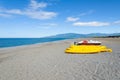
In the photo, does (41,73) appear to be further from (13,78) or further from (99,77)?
(99,77)

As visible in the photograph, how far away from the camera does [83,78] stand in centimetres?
753

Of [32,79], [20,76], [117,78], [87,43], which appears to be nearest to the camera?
[117,78]

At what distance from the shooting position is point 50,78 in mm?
7820

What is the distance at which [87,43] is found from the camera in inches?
956

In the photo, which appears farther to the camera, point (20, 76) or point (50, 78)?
point (20, 76)

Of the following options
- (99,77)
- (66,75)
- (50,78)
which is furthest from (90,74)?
(50,78)

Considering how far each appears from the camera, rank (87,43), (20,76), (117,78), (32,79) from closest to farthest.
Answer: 1. (117,78)
2. (32,79)
3. (20,76)
4. (87,43)

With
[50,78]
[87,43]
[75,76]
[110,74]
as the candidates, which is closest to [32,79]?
[50,78]

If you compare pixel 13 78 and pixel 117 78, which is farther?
pixel 13 78

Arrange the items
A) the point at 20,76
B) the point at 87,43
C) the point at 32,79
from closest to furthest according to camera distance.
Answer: the point at 32,79, the point at 20,76, the point at 87,43

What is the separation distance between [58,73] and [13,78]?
2367 mm

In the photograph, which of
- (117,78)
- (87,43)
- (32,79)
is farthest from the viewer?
(87,43)

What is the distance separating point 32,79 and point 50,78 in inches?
34.8

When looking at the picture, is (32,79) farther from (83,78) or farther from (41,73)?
(83,78)
